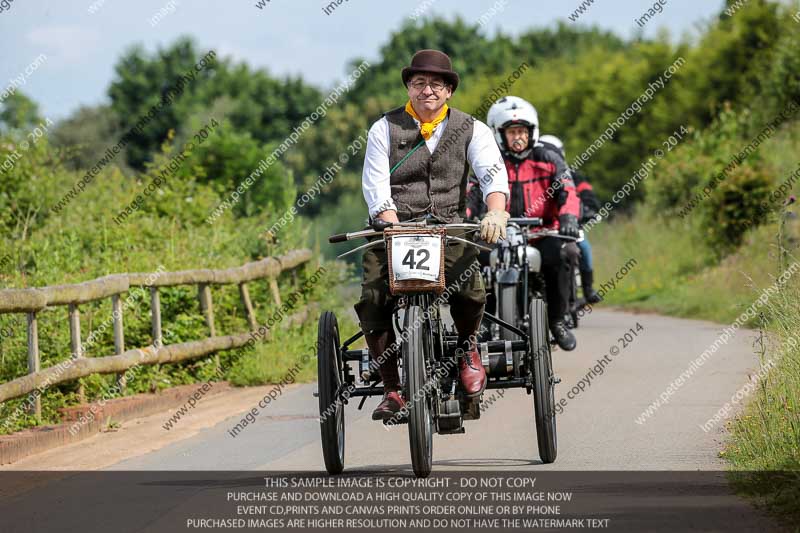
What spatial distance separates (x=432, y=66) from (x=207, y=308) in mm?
7026

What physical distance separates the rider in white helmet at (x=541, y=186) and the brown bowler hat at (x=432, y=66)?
4.39 meters

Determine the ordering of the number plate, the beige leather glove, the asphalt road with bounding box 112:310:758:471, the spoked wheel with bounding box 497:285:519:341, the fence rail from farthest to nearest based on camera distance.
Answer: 1. the spoked wheel with bounding box 497:285:519:341
2. the fence rail
3. the asphalt road with bounding box 112:310:758:471
4. the beige leather glove
5. the number plate

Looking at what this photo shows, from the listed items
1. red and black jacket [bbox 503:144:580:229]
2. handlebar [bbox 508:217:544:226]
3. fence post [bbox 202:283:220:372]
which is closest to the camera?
handlebar [bbox 508:217:544:226]

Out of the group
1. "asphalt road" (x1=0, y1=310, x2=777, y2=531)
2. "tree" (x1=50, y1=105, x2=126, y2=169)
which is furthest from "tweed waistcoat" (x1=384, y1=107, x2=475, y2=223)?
"tree" (x1=50, y1=105, x2=126, y2=169)

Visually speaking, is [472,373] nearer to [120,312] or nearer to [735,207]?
[120,312]

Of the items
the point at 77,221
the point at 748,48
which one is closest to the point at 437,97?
the point at 77,221

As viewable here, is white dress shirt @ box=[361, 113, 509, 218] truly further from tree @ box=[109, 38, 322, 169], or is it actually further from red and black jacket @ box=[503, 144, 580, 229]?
tree @ box=[109, 38, 322, 169]

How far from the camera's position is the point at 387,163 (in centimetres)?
825

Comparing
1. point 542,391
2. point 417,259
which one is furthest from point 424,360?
point 542,391

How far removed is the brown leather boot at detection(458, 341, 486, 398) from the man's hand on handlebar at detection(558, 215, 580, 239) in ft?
14.1

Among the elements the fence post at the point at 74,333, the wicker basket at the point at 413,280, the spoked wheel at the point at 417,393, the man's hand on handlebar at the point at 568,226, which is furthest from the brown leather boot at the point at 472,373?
the fence post at the point at 74,333

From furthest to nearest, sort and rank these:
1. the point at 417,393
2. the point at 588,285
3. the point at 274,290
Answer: the point at 274,290, the point at 588,285, the point at 417,393

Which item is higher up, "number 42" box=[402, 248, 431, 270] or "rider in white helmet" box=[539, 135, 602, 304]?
"rider in white helmet" box=[539, 135, 602, 304]

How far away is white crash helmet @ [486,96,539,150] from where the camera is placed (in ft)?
41.5
